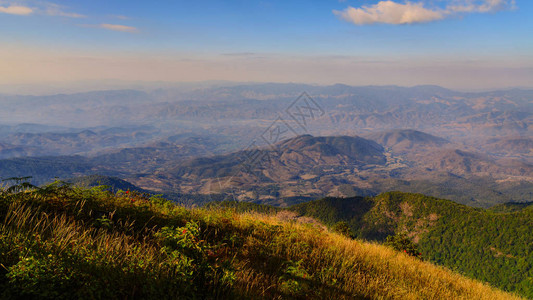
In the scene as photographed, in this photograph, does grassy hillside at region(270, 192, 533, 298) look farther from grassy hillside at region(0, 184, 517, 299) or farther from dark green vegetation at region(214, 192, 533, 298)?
grassy hillside at region(0, 184, 517, 299)

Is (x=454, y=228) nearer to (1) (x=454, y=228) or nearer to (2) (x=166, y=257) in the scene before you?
(1) (x=454, y=228)

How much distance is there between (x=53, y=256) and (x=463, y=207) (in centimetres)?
14400

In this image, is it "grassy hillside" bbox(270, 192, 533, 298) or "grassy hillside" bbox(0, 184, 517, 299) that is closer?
"grassy hillside" bbox(0, 184, 517, 299)

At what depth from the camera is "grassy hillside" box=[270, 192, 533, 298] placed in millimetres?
85375

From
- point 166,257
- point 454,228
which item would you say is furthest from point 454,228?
point 166,257

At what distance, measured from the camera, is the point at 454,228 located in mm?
105562

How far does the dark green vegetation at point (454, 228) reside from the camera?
280 feet

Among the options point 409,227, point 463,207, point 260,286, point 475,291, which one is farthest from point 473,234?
point 260,286

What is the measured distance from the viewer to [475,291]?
22.6 feet

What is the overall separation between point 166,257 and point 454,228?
13290cm

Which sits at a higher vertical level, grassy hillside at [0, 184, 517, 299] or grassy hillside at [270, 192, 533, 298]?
grassy hillside at [0, 184, 517, 299]

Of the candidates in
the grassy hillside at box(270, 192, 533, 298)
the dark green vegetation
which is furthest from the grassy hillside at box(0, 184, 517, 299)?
the grassy hillside at box(270, 192, 533, 298)

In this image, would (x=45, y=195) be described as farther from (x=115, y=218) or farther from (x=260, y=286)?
(x=260, y=286)

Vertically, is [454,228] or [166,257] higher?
[166,257]
